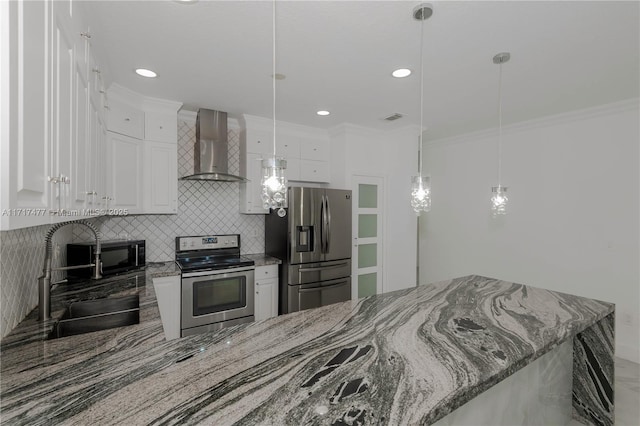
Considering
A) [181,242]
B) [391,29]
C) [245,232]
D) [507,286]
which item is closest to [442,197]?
[507,286]

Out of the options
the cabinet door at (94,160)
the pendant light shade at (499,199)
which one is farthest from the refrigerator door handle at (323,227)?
the cabinet door at (94,160)

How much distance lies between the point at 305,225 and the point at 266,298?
93cm

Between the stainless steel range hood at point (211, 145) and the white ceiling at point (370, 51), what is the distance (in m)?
0.17

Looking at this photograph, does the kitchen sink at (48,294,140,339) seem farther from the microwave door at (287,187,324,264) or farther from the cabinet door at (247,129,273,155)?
→ the cabinet door at (247,129,273,155)

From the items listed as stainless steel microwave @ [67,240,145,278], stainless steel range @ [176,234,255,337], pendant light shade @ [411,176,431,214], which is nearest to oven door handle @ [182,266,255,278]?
stainless steel range @ [176,234,255,337]

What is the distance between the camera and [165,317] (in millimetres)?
2695

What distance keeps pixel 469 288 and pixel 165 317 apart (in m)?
2.57

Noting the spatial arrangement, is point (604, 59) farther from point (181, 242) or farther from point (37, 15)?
point (181, 242)

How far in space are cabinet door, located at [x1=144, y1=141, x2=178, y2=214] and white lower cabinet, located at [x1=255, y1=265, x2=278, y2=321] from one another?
114cm

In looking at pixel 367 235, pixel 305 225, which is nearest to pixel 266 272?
pixel 305 225

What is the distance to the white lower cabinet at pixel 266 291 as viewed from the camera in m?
3.28

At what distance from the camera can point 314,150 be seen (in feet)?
12.9

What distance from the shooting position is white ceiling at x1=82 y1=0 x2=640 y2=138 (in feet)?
A: 5.33

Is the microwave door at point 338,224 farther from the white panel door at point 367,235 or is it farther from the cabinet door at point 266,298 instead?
the cabinet door at point 266,298
